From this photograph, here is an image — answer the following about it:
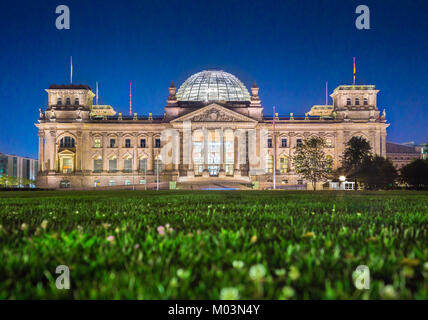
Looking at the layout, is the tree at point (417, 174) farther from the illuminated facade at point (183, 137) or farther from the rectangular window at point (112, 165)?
the rectangular window at point (112, 165)

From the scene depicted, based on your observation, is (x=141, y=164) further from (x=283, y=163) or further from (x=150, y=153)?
(x=283, y=163)

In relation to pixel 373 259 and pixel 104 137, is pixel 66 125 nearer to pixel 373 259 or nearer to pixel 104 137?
A: pixel 104 137

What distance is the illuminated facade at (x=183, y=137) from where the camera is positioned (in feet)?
274

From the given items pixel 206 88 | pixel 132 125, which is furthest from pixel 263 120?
pixel 132 125

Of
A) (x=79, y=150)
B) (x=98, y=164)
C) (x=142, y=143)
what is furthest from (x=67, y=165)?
(x=142, y=143)

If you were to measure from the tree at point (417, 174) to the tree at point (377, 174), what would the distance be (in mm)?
3547

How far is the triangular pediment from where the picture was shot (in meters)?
82.1

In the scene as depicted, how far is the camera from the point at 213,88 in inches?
3969

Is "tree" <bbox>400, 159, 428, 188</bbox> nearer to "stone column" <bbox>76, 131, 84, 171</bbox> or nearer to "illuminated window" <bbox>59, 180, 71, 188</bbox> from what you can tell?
"stone column" <bbox>76, 131, 84, 171</bbox>

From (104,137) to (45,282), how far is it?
9175 centimetres

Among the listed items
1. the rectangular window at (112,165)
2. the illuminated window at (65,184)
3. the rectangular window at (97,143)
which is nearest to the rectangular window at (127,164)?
the rectangular window at (112,165)

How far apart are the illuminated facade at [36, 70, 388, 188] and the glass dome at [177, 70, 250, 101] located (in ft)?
39.0

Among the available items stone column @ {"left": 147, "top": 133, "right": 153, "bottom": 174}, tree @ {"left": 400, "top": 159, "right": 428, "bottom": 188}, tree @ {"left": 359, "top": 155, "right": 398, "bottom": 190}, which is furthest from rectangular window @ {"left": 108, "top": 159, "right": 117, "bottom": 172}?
tree @ {"left": 400, "top": 159, "right": 428, "bottom": 188}
